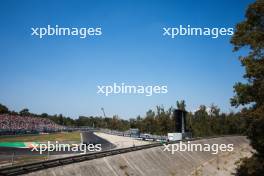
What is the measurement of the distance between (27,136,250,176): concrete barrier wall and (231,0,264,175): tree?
13.3 meters

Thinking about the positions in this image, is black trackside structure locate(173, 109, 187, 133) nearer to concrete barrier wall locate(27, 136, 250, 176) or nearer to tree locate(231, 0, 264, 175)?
concrete barrier wall locate(27, 136, 250, 176)

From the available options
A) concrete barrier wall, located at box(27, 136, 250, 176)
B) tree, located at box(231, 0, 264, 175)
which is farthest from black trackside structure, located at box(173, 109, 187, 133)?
tree, located at box(231, 0, 264, 175)

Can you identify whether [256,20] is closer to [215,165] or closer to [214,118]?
[215,165]

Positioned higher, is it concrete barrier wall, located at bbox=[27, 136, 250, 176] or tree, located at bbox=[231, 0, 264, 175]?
tree, located at bbox=[231, 0, 264, 175]

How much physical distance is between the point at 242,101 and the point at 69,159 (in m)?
16.1

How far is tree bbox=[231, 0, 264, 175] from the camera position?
67.4 ft

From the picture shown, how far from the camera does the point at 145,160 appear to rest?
3922cm

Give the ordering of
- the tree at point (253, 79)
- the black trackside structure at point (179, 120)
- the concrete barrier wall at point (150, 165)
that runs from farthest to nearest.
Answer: the black trackside structure at point (179, 120)
the concrete barrier wall at point (150, 165)
the tree at point (253, 79)

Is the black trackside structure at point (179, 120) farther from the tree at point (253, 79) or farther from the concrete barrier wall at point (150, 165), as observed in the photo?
the tree at point (253, 79)

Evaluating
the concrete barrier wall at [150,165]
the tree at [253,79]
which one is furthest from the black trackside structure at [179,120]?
the tree at [253,79]

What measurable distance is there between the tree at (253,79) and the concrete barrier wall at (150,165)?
43.6 ft

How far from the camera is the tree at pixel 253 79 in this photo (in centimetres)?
2053

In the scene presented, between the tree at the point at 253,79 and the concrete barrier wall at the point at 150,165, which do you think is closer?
the tree at the point at 253,79

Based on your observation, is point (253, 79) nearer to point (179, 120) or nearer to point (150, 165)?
point (150, 165)
